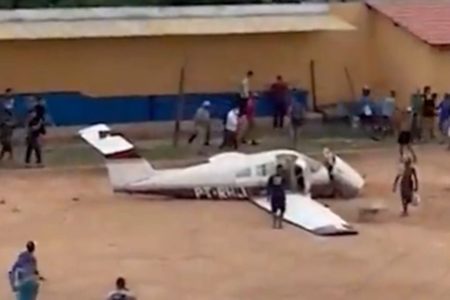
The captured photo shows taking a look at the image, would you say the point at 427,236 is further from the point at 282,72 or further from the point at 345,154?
the point at 282,72

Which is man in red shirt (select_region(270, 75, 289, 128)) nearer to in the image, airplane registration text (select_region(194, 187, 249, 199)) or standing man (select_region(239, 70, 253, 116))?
standing man (select_region(239, 70, 253, 116))

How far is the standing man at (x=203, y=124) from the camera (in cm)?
3662

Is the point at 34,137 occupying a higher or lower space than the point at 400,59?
lower

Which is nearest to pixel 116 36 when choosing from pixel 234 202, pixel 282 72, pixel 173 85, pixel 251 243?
pixel 173 85

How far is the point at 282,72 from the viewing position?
4050 cm

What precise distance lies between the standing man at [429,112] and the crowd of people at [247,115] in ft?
9.34

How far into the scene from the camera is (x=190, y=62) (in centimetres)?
3969

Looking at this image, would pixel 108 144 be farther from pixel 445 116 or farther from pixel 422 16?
pixel 422 16

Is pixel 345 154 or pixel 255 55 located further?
pixel 255 55

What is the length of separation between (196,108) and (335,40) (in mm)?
4116

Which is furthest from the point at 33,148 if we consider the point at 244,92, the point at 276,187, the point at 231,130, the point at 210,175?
the point at 276,187

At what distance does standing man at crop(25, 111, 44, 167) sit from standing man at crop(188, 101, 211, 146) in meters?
3.79

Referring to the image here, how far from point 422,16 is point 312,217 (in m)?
12.9

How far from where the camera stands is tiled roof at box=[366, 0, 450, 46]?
3950 centimetres
